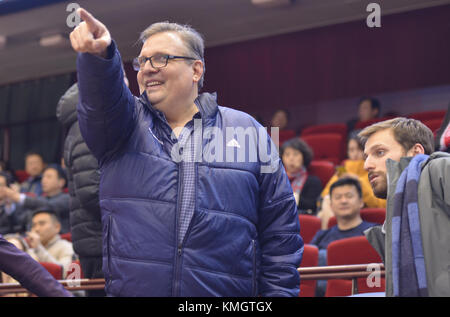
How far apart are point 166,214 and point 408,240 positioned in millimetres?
282

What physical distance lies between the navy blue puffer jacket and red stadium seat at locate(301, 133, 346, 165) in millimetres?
2112

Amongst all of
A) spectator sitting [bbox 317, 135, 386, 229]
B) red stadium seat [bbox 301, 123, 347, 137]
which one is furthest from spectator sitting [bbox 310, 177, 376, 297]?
red stadium seat [bbox 301, 123, 347, 137]

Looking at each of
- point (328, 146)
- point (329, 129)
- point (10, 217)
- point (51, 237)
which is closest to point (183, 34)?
point (51, 237)

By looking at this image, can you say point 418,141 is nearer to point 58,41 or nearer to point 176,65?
Answer: point 176,65

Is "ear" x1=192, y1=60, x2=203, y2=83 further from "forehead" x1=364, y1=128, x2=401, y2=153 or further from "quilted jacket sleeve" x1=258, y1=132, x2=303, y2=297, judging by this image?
"forehead" x1=364, y1=128, x2=401, y2=153

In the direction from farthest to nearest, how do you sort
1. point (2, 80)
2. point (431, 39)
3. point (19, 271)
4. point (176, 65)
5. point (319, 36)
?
point (2, 80) → point (319, 36) → point (431, 39) → point (176, 65) → point (19, 271)

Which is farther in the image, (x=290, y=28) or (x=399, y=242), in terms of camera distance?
(x=290, y=28)

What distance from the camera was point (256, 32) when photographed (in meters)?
3.67

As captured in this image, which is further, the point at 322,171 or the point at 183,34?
the point at 322,171

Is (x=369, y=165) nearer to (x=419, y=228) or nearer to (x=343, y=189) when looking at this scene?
(x=419, y=228)

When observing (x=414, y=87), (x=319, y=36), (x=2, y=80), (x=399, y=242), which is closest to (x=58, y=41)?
(x=2, y=80)

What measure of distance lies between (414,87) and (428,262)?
299cm

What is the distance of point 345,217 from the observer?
1703 mm

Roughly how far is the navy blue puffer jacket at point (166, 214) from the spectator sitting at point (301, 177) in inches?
55.2
